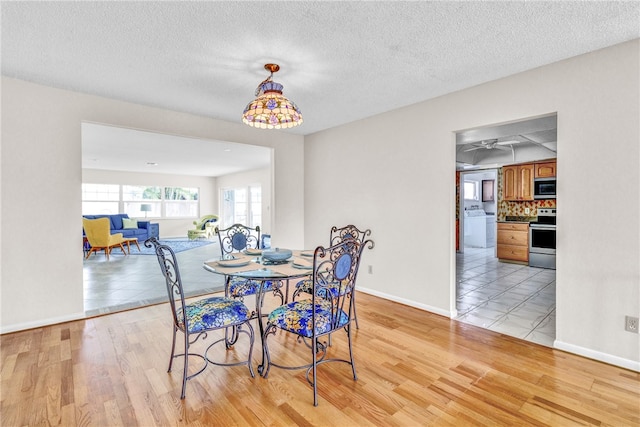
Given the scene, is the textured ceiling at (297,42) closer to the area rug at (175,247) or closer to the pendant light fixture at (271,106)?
the pendant light fixture at (271,106)

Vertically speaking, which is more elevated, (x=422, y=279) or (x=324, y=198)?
(x=324, y=198)

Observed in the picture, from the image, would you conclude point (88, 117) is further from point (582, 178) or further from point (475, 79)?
point (582, 178)

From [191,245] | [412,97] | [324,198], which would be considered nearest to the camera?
[412,97]

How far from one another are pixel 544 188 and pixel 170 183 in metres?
11.1

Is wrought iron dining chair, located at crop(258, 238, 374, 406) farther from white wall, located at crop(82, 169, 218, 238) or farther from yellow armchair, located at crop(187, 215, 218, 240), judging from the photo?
white wall, located at crop(82, 169, 218, 238)

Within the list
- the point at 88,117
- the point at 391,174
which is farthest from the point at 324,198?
the point at 88,117

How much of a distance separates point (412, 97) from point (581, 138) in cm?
157

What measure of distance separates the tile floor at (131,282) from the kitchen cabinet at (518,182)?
→ 5889mm

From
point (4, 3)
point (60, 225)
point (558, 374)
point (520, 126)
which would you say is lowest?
point (558, 374)

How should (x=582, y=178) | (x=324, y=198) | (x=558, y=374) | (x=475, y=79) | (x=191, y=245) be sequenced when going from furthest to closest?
(x=191, y=245) < (x=324, y=198) < (x=475, y=79) < (x=582, y=178) < (x=558, y=374)

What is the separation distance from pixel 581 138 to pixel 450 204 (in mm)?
1189

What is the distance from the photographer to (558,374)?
2.14 m

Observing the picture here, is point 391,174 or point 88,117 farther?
point 391,174

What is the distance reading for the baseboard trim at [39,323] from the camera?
285 centimetres
